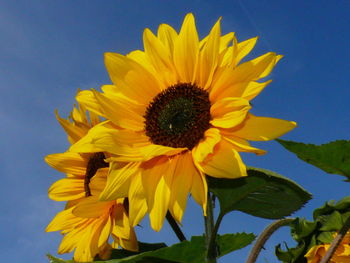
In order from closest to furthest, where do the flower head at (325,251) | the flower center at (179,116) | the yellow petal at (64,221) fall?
the flower center at (179,116) → the flower head at (325,251) → the yellow petal at (64,221)

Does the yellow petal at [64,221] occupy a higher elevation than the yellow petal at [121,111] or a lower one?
lower

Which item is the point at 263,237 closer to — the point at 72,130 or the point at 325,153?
the point at 325,153

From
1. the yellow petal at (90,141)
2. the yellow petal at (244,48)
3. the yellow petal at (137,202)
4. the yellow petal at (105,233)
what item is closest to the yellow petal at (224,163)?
the yellow petal at (137,202)

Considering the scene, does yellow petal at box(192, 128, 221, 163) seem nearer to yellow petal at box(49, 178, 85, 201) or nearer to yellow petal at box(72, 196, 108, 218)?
yellow petal at box(72, 196, 108, 218)

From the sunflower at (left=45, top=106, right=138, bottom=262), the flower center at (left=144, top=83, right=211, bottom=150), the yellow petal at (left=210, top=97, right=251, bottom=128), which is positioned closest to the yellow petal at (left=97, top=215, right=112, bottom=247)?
the sunflower at (left=45, top=106, right=138, bottom=262)

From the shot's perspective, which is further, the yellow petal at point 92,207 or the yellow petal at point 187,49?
the yellow petal at point 92,207

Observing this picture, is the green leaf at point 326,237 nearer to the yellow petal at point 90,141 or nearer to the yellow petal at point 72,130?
the yellow petal at point 90,141

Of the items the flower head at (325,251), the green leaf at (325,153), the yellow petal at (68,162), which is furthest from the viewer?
the yellow petal at (68,162)


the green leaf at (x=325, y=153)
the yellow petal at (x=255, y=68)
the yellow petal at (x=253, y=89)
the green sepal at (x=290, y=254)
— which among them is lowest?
the green sepal at (x=290, y=254)
